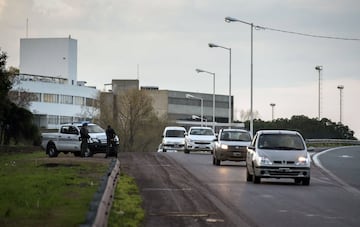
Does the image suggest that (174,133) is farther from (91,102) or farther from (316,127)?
(91,102)

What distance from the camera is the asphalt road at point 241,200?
566 inches

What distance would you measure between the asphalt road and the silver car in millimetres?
399

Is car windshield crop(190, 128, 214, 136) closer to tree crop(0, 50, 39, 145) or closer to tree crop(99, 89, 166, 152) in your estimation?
tree crop(0, 50, 39, 145)

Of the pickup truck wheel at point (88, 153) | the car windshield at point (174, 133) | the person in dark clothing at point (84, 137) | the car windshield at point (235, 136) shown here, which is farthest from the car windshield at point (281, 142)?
the car windshield at point (174, 133)

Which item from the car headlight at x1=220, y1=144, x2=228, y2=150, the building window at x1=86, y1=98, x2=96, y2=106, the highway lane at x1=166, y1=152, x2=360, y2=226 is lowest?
the highway lane at x1=166, y1=152, x2=360, y2=226

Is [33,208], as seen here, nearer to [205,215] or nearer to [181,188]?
[205,215]

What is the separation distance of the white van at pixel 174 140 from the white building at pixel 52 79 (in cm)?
7485

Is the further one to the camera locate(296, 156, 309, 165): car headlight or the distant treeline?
the distant treeline

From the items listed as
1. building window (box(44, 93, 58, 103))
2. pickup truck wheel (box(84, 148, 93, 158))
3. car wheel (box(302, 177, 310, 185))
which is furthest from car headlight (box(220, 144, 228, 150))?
building window (box(44, 93, 58, 103))

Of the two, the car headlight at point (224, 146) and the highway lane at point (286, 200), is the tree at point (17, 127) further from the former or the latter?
the highway lane at point (286, 200)

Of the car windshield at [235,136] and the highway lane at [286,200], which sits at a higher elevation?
the car windshield at [235,136]

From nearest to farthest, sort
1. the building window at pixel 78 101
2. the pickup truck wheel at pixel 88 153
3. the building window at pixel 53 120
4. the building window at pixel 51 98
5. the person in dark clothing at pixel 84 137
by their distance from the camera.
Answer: the person in dark clothing at pixel 84 137 < the pickup truck wheel at pixel 88 153 < the building window at pixel 51 98 < the building window at pixel 53 120 < the building window at pixel 78 101

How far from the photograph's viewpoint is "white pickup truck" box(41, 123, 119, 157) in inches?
1559

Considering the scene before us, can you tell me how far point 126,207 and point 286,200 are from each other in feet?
15.2
